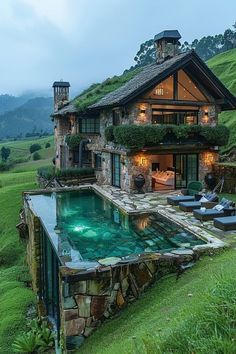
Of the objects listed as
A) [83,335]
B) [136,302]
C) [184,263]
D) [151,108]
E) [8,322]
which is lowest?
[8,322]

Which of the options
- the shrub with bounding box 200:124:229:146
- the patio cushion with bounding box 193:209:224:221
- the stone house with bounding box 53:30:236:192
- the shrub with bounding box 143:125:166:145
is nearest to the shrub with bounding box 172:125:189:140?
the stone house with bounding box 53:30:236:192

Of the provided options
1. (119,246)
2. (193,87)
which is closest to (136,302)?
(119,246)

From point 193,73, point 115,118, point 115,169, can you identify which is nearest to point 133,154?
point 115,169

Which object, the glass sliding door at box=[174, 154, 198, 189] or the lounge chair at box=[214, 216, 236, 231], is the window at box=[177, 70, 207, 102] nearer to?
the glass sliding door at box=[174, 154, 198, 189]

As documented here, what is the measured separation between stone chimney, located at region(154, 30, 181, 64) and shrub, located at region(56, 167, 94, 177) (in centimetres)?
935

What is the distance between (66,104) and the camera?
3472cm

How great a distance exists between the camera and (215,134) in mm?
22031

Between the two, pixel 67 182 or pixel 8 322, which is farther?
pixel 67 182

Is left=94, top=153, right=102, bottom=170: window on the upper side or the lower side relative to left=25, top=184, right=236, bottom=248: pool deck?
upper

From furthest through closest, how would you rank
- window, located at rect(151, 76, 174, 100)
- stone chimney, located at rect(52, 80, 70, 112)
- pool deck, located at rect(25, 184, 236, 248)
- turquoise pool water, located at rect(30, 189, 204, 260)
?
stone chimney, located at rect(52, 80, 70, 112) → window, located at rect(151, 76, 174, 100) → pool deck, located at rect(25, 184, 236, 248) → turquoise pool water, located at rect(30, 189, 204, 260)

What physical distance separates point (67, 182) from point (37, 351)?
17333 millimetres

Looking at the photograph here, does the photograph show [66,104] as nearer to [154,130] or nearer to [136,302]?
[154,130]

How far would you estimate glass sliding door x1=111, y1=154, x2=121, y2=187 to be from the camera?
23.2m

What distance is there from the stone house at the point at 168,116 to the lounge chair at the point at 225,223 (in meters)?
8.55
